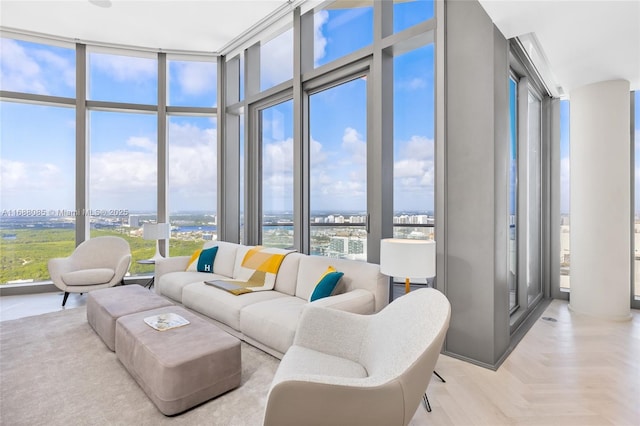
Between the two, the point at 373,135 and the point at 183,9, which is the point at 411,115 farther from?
the point at 183,9

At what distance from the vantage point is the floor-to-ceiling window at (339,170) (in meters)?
3.61

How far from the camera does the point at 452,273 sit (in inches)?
103

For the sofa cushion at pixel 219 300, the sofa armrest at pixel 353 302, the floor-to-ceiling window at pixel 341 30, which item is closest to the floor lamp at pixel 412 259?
the sofa armrest at pixel 353 302

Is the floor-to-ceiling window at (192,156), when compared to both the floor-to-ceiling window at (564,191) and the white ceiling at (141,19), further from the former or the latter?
the floor-to-ceiling window at (564,191)

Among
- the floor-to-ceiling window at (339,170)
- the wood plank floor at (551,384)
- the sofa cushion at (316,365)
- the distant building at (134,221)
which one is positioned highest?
the floor-to-ceiling window at (339,170)

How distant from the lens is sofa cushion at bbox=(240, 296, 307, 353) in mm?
2383

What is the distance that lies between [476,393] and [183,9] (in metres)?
4.94

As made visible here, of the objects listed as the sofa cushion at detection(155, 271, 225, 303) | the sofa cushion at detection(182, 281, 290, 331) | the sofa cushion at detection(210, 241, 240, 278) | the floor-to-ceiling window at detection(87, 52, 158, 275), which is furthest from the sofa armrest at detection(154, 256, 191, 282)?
the floor-to-ceiling window at detection(87, 52, 158, 275)

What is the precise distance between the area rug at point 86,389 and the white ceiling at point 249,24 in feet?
9.94

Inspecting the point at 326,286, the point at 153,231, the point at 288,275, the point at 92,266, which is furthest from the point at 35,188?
the point at 326,286

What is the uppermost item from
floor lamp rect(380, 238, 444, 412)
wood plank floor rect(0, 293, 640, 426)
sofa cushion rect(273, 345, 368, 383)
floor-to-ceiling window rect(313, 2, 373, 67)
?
floor-to-ceiling window rect(313, 2, 373, 67)

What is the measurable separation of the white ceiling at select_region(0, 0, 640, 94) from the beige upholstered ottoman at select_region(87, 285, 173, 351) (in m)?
3.37

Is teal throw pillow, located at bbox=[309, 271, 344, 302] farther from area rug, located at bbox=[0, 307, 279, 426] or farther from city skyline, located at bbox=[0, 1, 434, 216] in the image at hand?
city skyline, located at bbox=[0, 1, 434, 216]

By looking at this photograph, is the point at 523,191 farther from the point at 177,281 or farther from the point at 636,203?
the point at 177,281
